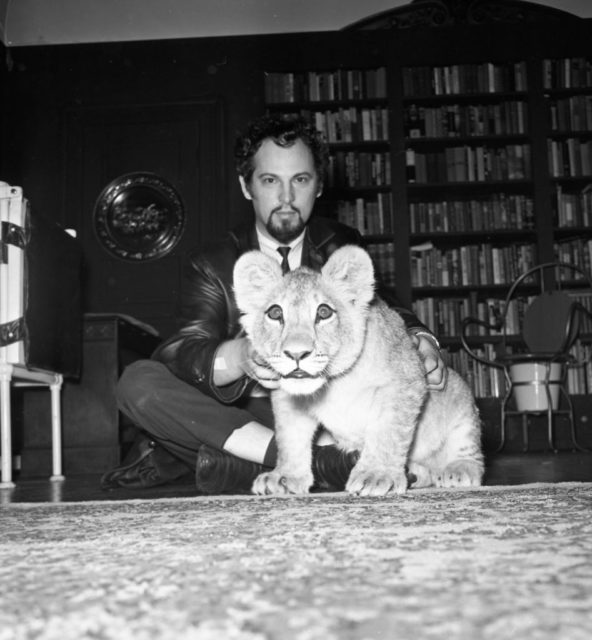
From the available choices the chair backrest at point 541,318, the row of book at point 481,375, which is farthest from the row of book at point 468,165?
the row of book at point 481,375

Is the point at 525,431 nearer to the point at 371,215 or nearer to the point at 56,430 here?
the point at 371,215

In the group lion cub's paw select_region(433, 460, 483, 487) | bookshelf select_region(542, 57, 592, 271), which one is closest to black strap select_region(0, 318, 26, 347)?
lion cub's paw select_region(433, 460, 483, 487)

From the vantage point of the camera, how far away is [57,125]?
6.58m

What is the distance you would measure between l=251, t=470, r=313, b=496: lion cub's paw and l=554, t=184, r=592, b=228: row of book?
4601 mm

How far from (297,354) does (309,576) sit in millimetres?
869

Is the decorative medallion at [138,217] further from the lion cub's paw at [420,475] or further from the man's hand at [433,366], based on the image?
the lion cub's paw at [420,475]

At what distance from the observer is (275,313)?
1.79 m

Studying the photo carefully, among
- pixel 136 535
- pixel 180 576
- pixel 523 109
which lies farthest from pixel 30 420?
pixel 523 109

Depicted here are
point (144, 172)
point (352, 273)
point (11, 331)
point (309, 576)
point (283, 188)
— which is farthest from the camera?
point (144, 172)

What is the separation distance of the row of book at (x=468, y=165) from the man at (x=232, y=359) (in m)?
3.12

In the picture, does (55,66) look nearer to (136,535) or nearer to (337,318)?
(337,318)

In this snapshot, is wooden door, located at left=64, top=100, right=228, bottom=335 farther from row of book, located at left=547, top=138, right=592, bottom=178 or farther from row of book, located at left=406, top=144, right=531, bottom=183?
row of book, located at left=547, top=138, right=592, bottom=178

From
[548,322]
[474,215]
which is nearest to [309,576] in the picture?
[548,322]

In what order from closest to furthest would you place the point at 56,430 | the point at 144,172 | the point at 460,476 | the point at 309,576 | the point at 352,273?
the point at 309,576, the point at 352,273, the point at 460,476, the point at 56,430, the point at 144,172
